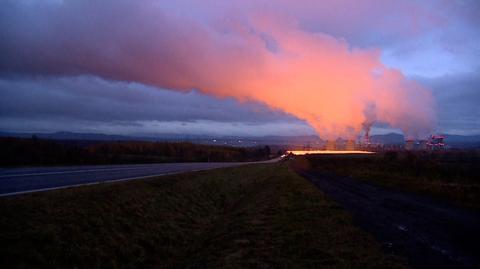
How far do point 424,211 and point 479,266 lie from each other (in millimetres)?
11286

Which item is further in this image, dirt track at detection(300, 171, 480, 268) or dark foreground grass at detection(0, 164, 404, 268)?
dirt track at detection(300, 171, 480, 268)

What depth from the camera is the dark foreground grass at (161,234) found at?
38.5ft

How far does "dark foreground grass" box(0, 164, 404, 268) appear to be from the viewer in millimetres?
11734

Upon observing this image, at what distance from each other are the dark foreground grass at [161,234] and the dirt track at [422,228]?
0.86m

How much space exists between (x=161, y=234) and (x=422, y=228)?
1057 cm

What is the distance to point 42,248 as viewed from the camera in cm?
1154

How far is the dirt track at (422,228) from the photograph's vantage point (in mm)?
12336

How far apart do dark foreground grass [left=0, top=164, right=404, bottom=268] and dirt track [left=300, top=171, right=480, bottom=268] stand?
865mm

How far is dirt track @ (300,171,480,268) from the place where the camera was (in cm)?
1234

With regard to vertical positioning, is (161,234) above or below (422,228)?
below

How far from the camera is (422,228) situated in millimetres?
17125

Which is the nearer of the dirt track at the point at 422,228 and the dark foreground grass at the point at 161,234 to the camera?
the dark foreground grass at the point at 161,234

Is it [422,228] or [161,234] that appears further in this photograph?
[161,234]

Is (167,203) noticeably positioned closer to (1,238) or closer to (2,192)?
(2,192)
